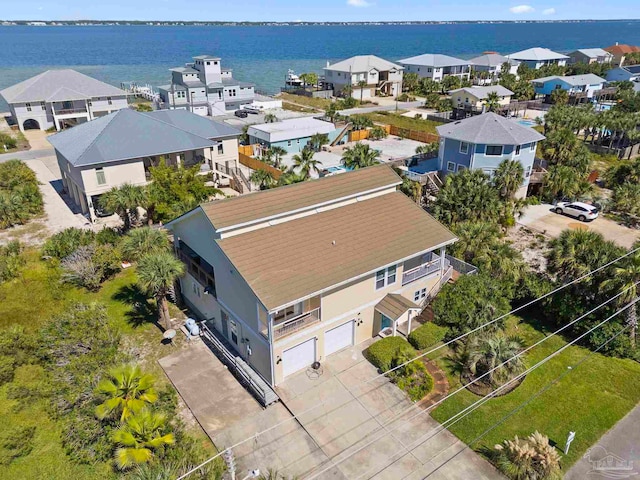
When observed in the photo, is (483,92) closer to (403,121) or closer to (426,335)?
(403,121)

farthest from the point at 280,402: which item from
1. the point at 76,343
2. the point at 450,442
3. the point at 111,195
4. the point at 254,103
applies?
the point at 254,103

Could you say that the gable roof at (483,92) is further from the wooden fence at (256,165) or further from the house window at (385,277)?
the house window at (385,277)

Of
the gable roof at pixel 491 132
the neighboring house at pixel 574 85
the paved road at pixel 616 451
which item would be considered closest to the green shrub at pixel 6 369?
the paved road at pixel 616 451

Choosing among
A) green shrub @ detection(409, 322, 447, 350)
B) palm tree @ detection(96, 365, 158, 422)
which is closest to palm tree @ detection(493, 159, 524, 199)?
green shrub @ detection(409, 322, 447, 350)

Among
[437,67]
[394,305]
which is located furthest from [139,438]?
[437,67]

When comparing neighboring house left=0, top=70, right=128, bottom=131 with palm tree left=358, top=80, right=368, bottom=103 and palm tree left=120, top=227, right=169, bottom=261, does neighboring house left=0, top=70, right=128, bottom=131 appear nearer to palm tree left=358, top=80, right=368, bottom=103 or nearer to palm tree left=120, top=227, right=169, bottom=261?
palm tree left=358, top=80, right=368, bottom=103
